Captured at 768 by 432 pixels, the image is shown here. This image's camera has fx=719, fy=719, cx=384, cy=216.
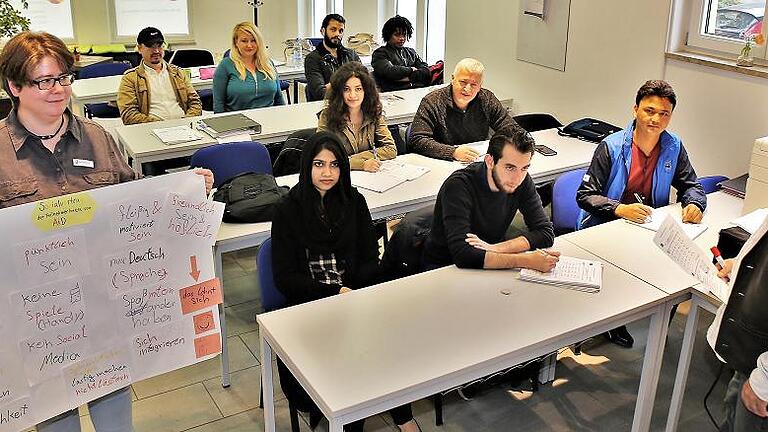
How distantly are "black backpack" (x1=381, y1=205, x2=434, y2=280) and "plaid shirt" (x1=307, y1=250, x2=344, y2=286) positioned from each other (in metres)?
0.24

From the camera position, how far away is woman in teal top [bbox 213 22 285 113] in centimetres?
518

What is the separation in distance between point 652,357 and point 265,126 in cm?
290

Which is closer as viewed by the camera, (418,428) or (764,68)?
(418,428)

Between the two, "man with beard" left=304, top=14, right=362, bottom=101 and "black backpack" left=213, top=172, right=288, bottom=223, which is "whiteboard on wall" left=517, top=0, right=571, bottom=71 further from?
"black backpack" left=213, top=172, right=288, bottom=223

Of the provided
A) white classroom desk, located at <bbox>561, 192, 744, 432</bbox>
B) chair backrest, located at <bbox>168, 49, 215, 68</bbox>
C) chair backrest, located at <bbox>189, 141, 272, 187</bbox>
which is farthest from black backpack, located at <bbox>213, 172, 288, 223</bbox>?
chair backrest, located at <bbox>168, 49, 215, 68</bbox>

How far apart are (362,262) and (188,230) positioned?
0.89 meters

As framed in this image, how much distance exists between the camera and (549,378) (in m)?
3.29

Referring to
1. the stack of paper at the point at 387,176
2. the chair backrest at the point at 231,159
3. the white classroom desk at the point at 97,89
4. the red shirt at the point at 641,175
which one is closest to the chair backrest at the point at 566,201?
the red shirt at the point at 641,175

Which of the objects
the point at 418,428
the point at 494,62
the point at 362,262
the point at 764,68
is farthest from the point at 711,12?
the point at 418,428

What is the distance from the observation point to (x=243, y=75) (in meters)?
5.21

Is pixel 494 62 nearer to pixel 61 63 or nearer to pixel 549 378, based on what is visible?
pixel 549 378

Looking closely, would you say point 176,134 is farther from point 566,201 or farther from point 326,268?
point 566,201

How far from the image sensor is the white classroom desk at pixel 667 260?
2.69m

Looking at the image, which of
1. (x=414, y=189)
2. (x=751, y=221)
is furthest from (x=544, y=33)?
(x=751, y=221)
